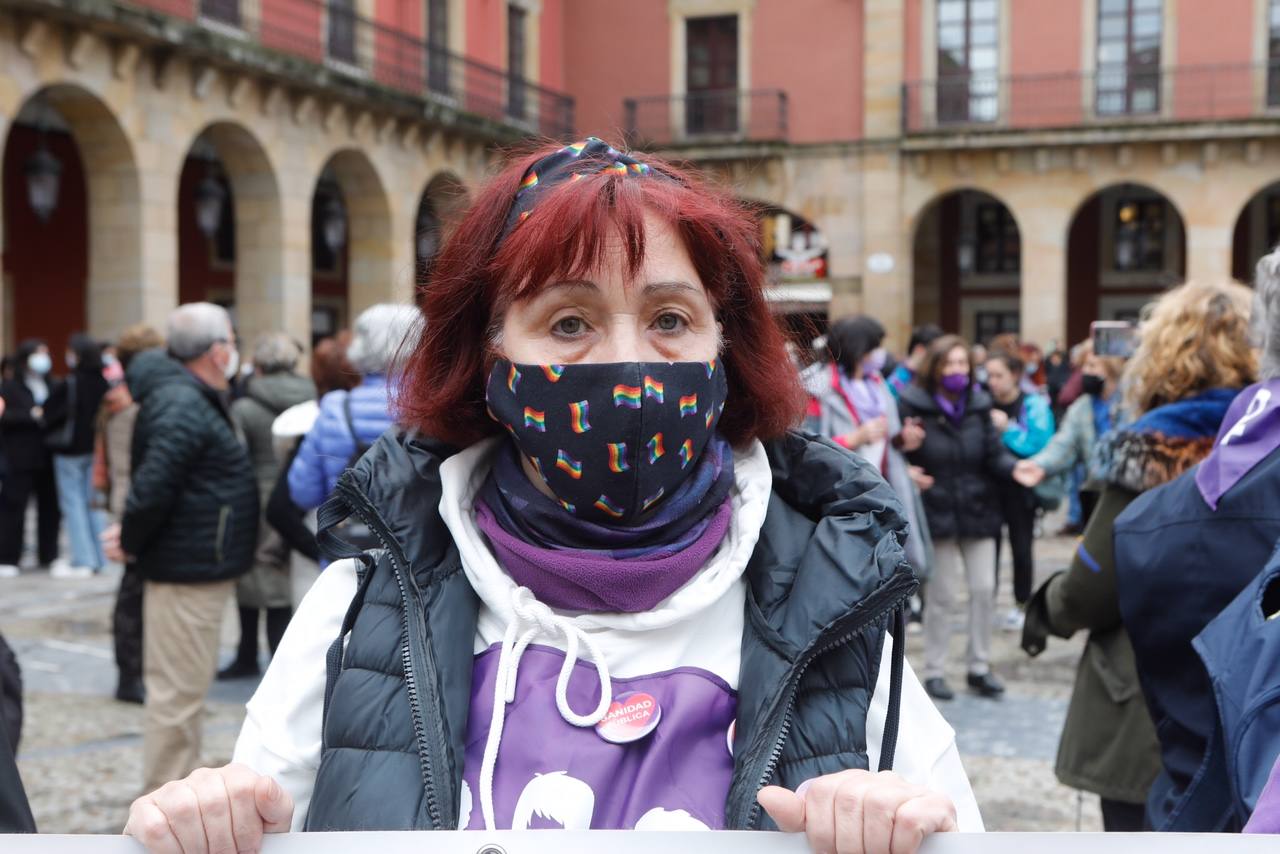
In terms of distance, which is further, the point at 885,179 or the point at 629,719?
the point at 885,179

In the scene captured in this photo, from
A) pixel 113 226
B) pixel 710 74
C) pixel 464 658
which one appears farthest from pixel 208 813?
pixel 710 74

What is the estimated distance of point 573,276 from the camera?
1.76 meters

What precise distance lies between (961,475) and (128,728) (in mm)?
4420

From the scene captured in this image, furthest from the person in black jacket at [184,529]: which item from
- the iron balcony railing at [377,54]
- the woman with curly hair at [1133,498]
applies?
the iron balcony railing at [377,54]

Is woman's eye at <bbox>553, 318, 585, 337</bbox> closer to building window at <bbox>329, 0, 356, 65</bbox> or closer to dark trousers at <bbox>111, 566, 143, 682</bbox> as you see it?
dark trousers at <bbox>111, 566, 143, 682</bbox>

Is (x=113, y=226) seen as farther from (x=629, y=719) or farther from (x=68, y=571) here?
(x=629, y=719)

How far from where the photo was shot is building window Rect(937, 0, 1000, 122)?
87.9ft

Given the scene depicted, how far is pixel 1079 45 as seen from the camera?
26.6m

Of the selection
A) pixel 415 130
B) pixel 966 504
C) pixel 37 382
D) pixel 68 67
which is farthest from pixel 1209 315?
pixel 415 130

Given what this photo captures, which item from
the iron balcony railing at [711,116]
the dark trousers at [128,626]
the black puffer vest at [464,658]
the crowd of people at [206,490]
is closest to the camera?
the black puffer vest at [464,658]

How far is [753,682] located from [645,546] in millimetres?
246

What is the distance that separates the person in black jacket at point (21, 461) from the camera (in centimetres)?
1130

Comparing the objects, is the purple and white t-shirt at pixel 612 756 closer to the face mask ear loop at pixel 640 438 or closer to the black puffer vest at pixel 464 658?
the black puffer vest at pixel 464 658

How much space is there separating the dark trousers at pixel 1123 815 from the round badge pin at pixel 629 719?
2.18 meters
